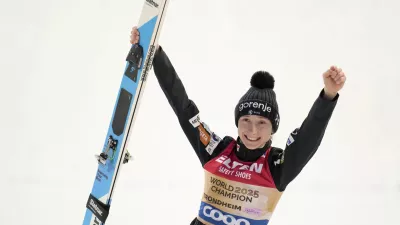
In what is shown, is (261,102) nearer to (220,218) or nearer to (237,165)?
(237,165)

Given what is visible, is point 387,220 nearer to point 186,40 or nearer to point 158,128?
point 158,128

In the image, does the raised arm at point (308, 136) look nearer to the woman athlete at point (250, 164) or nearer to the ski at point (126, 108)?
the woman athlete at point (250, 164)

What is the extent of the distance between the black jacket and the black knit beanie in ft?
0.45

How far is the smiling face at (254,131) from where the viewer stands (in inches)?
96.8

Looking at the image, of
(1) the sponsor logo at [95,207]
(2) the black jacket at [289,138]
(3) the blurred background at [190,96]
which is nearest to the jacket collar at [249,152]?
(2) the black jacket at [289,138]

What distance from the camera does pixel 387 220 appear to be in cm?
411

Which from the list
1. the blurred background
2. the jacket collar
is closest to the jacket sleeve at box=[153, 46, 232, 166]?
the jacket collar

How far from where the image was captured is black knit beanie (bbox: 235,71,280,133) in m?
2.46

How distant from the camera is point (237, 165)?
8.36ft

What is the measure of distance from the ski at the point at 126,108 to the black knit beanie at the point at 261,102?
0.47 meters

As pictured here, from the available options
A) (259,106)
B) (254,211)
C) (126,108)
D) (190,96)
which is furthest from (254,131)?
(190,96)

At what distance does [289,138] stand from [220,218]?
0.45 meters

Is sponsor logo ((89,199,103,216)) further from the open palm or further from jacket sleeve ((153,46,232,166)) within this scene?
the open palm

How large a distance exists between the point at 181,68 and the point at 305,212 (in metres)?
1.51
